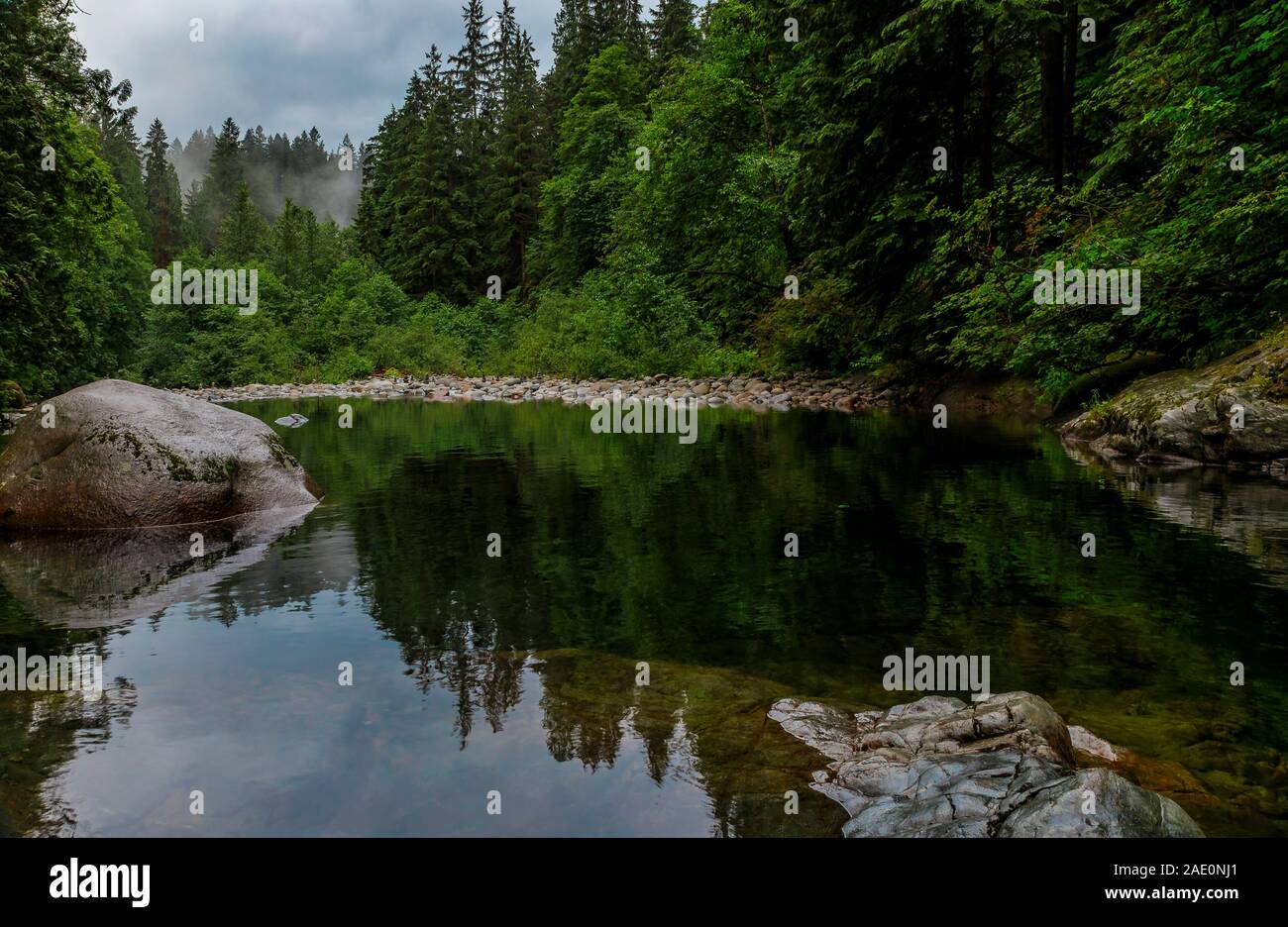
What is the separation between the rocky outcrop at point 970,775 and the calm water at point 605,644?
0.21 m

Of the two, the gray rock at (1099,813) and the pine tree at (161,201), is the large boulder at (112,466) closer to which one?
the gray rock at (1099,813)

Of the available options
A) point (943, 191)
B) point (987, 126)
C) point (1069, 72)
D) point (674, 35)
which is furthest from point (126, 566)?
point (674, 35)

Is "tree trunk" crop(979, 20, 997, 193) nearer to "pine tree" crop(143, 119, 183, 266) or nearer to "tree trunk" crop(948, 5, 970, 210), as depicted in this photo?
"tree trunk" crop(948, 5, 970, 210)

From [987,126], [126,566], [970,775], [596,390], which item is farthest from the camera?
[596,390]

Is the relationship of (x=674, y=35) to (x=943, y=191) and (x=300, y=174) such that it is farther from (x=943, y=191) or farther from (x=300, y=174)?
(x=300, y=174)

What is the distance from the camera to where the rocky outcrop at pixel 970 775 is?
124 inches

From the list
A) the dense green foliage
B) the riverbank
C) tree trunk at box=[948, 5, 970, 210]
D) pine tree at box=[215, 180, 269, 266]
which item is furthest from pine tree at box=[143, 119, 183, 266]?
tree trunk at box=[948, 5, 970, 210]

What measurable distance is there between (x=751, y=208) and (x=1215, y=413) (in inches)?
837

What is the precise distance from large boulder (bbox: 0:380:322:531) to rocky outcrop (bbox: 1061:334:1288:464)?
1370 cm

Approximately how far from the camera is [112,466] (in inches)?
378

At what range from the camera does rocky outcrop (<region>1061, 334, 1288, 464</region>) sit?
11.5 meters

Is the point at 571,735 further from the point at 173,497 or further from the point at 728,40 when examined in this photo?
the point at 728,40

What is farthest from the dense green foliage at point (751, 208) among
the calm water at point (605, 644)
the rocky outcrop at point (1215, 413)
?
the calm water at point (605, 644)
